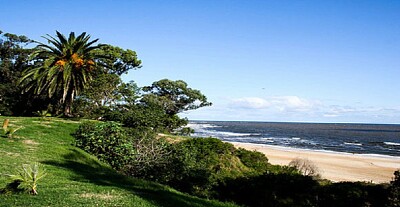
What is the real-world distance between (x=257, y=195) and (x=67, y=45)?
2157 centimetres

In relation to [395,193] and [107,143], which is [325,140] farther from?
[395,193]

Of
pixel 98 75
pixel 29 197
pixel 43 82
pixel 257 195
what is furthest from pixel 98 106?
pixel 29 197

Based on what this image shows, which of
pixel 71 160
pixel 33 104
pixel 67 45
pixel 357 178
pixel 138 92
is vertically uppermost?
pixel 67 45

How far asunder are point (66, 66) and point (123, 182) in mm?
17708

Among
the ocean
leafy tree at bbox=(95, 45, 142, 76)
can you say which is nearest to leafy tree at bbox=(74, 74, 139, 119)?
leafy tree at bbox=(95, 45, 142, 76)

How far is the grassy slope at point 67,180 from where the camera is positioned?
7465 millimetres

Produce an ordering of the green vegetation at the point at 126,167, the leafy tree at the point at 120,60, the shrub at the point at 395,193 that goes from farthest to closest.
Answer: the leafy tree at the point at 120,60
the shrub at the point at 395,193
the green vegetation at the point at 126,167

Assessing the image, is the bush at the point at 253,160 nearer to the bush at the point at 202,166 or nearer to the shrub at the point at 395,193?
the bush at the point at 202,166

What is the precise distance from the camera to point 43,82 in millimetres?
27781

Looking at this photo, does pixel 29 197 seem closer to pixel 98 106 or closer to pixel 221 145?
pixel 221 145

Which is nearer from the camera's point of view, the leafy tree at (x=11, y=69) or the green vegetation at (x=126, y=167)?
the green vegetation at (x=126, y=167)

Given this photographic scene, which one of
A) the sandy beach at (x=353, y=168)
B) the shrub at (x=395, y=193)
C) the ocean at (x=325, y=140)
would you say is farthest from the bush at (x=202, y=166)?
the ocean at (x=325, y=140)

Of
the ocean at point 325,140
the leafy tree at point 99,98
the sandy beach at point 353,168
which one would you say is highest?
the leafy tree at point 99,98

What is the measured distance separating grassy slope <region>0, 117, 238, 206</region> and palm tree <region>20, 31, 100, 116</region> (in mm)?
6353
